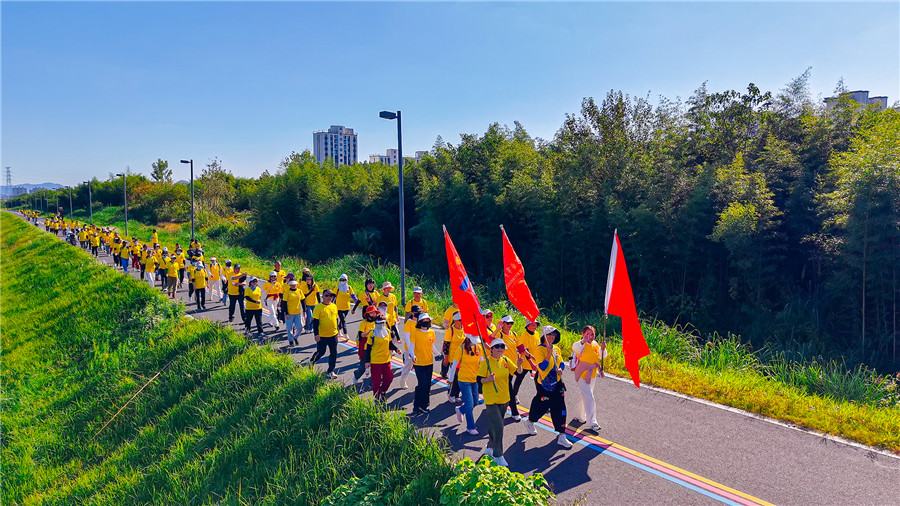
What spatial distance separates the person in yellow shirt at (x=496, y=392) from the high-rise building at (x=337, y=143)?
461ft

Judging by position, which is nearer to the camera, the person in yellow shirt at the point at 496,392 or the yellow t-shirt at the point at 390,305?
the person in yellow shirt at the point at 496,392

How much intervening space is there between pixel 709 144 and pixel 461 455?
1336 centimetres

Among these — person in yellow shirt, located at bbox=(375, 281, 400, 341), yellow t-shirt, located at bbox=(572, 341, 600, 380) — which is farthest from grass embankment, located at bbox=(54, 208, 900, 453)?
person in yellow shirt, located at bbox=(375, 281, 400, 341)

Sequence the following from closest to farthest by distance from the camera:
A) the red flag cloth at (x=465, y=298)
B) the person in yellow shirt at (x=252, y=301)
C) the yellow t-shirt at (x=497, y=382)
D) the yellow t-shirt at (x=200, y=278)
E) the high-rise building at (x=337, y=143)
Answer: the yellow t-shirt at (x=497, y=382), the red flag cloth at (x=465, y=298), the person in yellow shirt at (x=252, y=301), the yellow t-shirt at (x=200, y=278), the high-rise building at (x=337, y=143)

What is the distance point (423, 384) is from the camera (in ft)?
25.4

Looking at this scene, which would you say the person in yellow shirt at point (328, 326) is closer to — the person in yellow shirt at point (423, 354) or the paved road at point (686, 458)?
the paved road at point (686, 458)

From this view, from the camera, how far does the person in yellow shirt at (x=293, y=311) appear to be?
1152 centimetres

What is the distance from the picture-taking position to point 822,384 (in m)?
9.02

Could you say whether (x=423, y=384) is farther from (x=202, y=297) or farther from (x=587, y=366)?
(x=202, y=297)

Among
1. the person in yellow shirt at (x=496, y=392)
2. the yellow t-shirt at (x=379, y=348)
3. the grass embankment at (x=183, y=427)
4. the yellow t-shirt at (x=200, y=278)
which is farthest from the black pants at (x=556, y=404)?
the yellow t-shirt at (x=200, y=278)

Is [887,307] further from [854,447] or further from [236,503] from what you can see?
[236,503]

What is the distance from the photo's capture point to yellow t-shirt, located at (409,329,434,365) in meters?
7.64

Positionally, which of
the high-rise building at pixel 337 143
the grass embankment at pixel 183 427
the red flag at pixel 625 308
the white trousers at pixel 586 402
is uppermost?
the high-rise building at pixel 337 143

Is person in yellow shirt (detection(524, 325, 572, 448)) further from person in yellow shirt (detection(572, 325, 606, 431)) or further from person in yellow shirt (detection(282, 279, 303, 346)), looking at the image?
person in yellow shirt (detection(282, 279, 303, 346))
